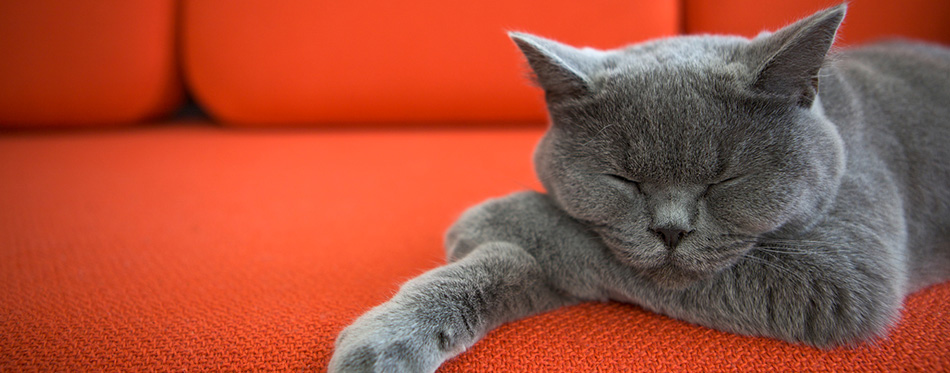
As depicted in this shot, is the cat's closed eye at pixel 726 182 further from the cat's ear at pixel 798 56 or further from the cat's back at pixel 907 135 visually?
the cat's back at pixel 907 135

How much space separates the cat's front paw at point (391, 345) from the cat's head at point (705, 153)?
26 centimetres

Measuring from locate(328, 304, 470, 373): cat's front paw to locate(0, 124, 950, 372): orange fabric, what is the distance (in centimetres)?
3

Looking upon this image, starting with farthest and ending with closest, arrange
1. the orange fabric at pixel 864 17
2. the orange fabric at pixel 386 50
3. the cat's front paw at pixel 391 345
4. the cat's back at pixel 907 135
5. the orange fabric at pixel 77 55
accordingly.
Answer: the orange fabric at pixel 77 55 → the orange fabric at pixel 386 50 → the orange fabric at pixel 864 17 → the cat's back at pixel 907 135 → the cat's front paw at pixel 391 345

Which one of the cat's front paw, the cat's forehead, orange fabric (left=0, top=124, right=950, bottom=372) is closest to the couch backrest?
orange fabric (left=0, top=124, right=950, bottom=372)

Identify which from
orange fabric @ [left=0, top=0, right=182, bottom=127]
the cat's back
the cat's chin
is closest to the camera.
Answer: the cat's chin

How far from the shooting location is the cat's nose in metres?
0.62

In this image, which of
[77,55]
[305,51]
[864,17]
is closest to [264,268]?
[305,51]

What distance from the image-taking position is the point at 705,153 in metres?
0.60

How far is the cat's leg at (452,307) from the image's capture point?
54 cm

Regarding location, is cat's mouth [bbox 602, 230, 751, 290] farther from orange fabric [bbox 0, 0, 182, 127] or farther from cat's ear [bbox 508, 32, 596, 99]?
orange fabric [bbox 0, 0, 182, 127]

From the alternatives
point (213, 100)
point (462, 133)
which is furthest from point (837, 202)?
point (213, 100)

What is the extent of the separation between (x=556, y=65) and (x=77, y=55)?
1917 mm

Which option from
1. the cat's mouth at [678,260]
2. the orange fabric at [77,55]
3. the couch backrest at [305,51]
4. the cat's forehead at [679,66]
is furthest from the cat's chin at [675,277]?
the orange fabric at [77,55]

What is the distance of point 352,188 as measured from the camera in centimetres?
130
